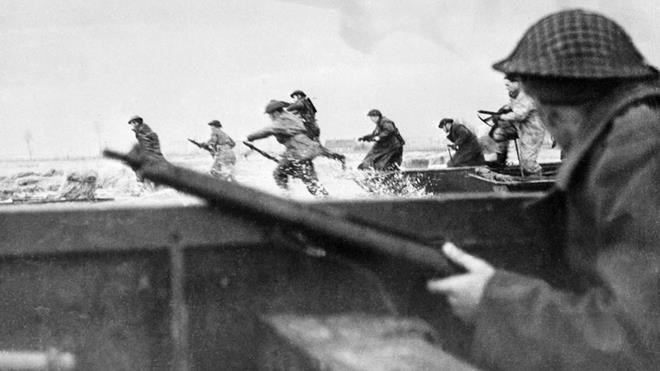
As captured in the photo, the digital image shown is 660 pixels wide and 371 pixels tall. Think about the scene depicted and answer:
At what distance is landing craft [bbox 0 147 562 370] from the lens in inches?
79.7

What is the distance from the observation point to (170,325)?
2.22 meters

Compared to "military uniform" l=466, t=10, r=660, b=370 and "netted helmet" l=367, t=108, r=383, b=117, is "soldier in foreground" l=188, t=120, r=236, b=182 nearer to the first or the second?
"netted helmet" l=367, t=108, r=383, b=117

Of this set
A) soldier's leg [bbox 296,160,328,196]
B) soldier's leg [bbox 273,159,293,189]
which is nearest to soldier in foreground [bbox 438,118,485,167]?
soldier's leg [bbox 296,160,328,196]

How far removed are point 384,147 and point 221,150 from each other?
4.57 m

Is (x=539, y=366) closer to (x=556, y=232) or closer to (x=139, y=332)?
(x=556, y=232)

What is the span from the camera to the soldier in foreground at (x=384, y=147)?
14266 millimetres

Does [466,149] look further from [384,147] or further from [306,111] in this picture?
[306,111]

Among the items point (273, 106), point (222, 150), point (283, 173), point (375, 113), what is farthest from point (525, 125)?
point (222, 150)

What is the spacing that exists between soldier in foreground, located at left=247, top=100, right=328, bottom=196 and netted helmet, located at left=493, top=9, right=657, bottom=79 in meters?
11.2

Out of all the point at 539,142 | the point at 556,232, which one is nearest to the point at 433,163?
the point at 539,142

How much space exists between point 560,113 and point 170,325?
126 centimetres

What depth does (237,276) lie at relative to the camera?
2.29 m

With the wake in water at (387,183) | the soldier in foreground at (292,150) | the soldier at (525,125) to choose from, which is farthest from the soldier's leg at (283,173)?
the soldier at (525,125)

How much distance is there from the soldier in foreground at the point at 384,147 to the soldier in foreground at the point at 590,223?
12172mm
